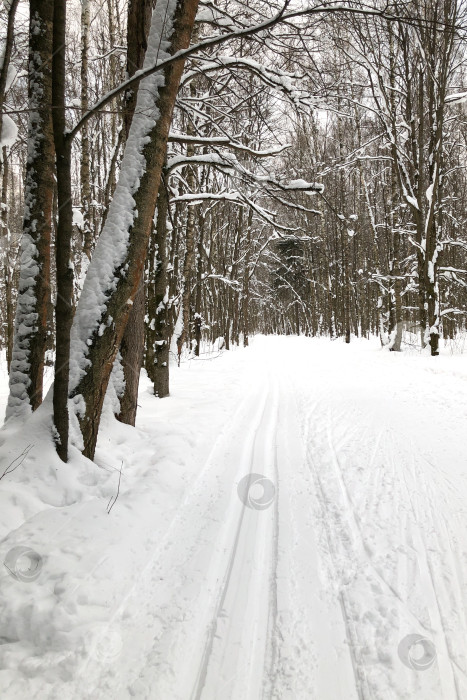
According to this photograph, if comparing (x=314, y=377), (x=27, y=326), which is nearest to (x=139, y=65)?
(x=27, y=326)

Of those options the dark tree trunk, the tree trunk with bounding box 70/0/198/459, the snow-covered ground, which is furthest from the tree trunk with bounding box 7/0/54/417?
the dark tree trunk

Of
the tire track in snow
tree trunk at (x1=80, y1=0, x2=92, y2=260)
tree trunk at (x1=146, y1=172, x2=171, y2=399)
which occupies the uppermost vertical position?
tree trunk at (x1=80, y1=0, x2=92, y2=260)

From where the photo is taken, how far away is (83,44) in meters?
8.13

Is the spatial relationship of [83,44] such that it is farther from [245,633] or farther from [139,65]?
[245,633]

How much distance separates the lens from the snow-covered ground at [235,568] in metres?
1.54

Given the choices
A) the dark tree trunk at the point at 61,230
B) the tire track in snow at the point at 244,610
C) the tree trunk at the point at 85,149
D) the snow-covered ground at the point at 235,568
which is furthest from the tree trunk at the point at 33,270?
the tree trunk at the point at 85,149

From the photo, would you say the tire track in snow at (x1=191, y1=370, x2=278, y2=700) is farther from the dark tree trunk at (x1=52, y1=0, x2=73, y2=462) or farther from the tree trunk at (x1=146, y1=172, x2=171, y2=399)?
the tree trunk at (x1=146, y1=172, x2=171, y2=399)

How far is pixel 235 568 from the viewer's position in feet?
7.27

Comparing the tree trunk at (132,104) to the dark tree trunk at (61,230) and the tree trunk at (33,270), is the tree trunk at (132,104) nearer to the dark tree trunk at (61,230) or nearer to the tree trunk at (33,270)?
the tree trunk at (33,270)

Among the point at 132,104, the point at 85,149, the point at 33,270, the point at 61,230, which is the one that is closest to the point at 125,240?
the point at 61,230

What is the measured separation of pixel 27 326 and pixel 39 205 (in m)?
1.16

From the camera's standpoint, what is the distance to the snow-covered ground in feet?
5.05

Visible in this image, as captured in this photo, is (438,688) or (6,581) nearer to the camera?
(438,688)

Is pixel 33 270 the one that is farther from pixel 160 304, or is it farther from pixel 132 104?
pixel 160 304
